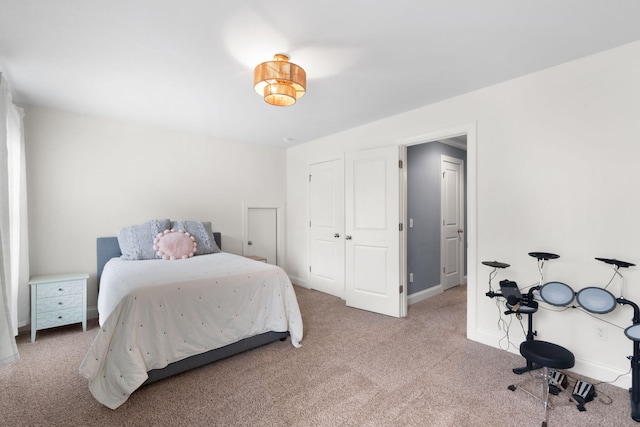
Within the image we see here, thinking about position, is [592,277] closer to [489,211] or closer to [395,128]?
[489,211]

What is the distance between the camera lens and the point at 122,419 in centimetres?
173

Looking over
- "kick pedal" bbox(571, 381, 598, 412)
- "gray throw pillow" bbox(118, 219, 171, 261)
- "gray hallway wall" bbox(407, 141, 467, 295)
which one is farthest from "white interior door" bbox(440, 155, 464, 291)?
"gray throw pillow" bbox(118, 219, 171, 261)

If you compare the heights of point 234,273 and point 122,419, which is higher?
point 234,273

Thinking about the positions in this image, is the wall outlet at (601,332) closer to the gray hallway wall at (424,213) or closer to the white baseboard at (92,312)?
the gray hallway wall at (424,213)

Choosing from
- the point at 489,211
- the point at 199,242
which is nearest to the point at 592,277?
the point at 489,211

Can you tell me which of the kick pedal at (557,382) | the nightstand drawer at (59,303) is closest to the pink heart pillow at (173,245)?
the nightstand drawer at (59,303)

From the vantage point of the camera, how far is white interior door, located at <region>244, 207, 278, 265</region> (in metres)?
4.81

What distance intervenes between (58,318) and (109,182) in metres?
1.57

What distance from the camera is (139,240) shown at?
333cm

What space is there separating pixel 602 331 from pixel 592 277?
0.39m

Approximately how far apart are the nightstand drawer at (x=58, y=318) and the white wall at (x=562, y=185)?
397cm

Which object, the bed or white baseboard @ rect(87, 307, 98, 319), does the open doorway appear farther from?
white baseboard @ rect(87, 307, 98, 319)

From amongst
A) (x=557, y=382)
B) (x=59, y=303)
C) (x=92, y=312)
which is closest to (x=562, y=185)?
(x=557, y=382)

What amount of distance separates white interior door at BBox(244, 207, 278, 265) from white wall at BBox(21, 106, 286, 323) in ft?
0.68
